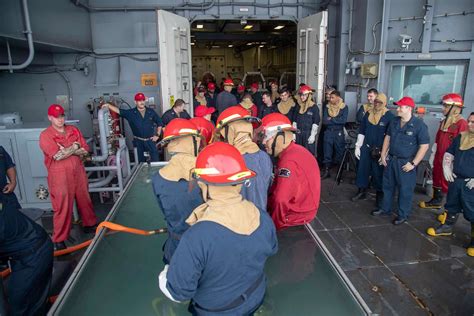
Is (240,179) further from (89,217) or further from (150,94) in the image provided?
(150,94)

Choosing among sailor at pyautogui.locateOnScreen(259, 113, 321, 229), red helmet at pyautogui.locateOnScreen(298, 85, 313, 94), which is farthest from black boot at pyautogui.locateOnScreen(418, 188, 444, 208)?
sailor at pyautogui.locateOnScreen(259, 113, 321, 229)

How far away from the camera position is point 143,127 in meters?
6.02

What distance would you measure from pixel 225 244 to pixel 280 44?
49.0 ft

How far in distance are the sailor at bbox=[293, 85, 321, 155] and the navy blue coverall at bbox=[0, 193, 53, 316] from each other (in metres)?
5.28

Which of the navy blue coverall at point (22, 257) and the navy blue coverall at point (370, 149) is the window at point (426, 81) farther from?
the navy blue coverall at point (22, 257)

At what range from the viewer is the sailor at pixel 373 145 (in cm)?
531

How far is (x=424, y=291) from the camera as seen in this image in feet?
11.1

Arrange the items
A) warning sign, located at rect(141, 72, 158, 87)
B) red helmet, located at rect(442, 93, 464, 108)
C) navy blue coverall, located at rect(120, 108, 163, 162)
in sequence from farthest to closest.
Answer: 1. warning sign, located at rect(141, 72, 158, 87)
2. navy blue coverall, located at rect(120, 108, 163, 162)
3. red helmet, located at rect(442, 93, 464, 108)

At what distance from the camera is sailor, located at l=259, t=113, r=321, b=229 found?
2.62 m

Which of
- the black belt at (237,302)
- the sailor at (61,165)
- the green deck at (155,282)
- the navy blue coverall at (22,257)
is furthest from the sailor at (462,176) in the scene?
the sailor at (61,165)

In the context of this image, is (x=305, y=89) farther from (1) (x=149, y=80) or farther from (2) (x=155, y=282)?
(2) (x=155, y=282)

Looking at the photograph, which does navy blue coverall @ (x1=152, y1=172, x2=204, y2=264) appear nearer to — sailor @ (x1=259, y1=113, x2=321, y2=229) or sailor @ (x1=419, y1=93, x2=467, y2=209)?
sailor @ (x1=259, y1=113, x2=321, y2=229)

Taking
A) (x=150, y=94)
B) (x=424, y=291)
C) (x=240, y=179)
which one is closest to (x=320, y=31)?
(x=150, y=94)

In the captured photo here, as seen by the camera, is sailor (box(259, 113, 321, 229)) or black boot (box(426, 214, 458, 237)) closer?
sailor (box(259, 113, 321, 229))
